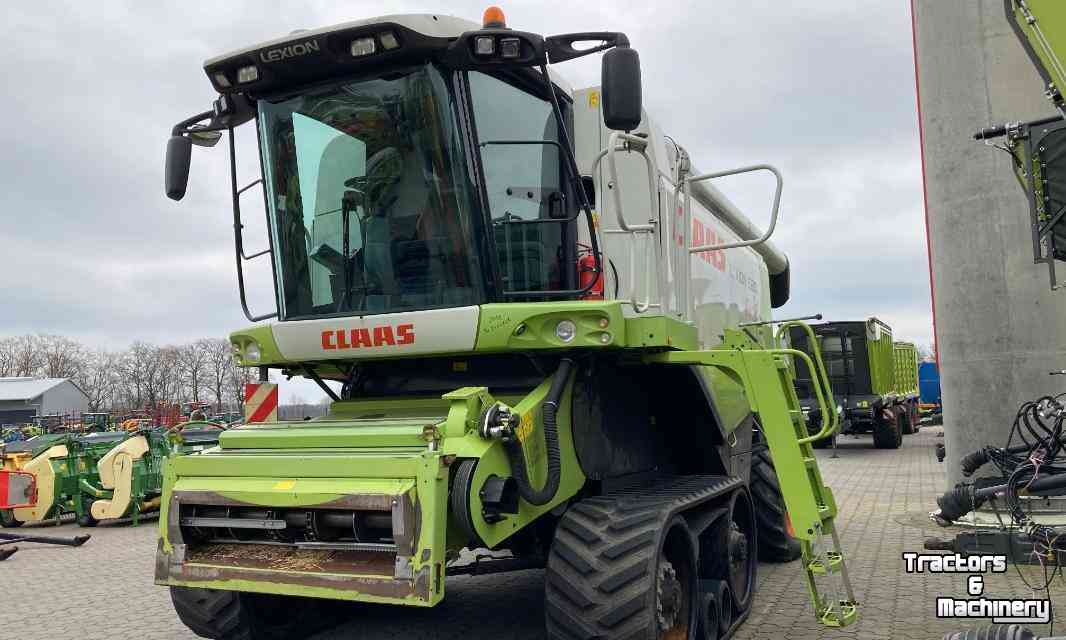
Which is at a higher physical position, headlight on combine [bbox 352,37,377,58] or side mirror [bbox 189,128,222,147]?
headlight on combine [bbox 352,37,377,58]

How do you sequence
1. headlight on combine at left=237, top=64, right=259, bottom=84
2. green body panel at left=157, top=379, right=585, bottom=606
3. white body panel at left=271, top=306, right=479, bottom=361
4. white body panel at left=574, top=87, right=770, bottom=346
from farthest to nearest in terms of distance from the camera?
white body panel at left=574, top=87, right=770, bottom=346, headlight on combine at left=237, top=64, right=259, bottom=84, white body panel at left=271, top=306, right=479, bottom=361, green body panel at left=157, top=379, right=585, bottom=606

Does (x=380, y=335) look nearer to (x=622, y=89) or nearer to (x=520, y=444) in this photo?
(x=520, y=444)

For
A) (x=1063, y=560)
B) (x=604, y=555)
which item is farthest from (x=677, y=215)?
(x=1063, y=560)

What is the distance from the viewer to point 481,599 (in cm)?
636

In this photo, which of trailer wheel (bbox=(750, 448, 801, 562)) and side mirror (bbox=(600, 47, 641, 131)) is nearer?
Result: side mirror (bbox=(600, 47, 641, 131))

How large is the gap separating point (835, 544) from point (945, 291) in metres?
4.88

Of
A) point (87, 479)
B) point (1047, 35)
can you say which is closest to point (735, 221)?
point (1047, 35)

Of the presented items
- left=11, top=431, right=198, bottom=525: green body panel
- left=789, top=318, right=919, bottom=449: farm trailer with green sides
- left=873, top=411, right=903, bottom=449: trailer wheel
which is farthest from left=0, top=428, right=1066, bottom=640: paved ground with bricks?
left=873, top=411, right=903, bottom=449: trailer wheel

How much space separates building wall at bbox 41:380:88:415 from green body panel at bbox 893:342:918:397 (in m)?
58.0

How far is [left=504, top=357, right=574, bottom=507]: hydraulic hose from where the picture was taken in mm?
3932

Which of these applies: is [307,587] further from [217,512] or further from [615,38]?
[615,38]

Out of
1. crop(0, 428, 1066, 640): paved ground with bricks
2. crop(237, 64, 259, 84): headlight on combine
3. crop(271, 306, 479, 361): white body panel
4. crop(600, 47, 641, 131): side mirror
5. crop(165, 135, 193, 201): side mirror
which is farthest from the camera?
crop(0, 428, 1066, 640): paved ground with bricks

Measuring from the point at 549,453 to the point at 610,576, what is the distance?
0.63m

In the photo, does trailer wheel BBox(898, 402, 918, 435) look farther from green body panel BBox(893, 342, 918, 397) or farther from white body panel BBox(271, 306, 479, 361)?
white body panel BBox(271, 306, 479, 361)
